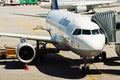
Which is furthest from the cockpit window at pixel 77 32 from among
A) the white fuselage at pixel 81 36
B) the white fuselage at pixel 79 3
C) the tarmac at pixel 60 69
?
the white fuselage at pixel 79 3

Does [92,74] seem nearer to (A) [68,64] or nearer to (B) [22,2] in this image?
(A) [68,64]

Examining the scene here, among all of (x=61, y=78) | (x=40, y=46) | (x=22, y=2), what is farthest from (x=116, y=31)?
(x=22, y=2)

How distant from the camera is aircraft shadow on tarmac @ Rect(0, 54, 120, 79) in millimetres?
23359

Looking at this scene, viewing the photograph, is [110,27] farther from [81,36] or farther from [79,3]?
A: [79,3]

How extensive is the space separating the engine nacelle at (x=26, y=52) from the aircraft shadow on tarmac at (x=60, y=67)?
741 millimetres

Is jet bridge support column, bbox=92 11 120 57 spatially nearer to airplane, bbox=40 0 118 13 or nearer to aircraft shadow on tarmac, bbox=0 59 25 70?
→ aircraft shadow on tarmac, bbox=0 59 25 70

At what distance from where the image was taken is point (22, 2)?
123 metres

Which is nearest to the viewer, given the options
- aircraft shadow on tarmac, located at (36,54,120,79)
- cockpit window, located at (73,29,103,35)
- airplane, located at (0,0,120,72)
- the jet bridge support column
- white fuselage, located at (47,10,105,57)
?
white fuselage, located at (47,10,105,57)

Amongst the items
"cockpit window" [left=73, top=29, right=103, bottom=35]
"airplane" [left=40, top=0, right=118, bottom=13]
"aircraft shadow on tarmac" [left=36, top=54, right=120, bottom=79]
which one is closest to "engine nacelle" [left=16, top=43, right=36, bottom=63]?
"aircraft shadow on tarmac" [left=36, top=54, right=120, bottom=79]

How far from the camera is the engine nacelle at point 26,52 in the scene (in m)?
25.3

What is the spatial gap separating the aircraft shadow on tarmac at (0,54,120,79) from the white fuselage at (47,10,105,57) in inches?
63.9

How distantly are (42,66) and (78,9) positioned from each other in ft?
148

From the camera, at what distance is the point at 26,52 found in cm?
2555

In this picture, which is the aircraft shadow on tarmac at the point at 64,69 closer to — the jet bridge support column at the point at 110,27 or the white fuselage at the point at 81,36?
the white fuselage at the point at 81,36
